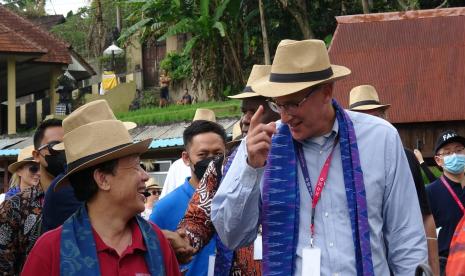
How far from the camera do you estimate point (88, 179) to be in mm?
4312

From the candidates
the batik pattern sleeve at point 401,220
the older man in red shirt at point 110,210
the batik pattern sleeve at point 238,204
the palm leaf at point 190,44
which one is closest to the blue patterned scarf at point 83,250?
the older man in red shirt at point 110,210

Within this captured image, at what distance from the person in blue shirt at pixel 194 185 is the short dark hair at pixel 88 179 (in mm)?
1754

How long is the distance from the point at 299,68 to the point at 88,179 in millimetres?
1163

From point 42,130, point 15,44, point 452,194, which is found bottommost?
point 452,194

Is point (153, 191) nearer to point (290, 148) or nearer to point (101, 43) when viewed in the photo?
point (290, 148)

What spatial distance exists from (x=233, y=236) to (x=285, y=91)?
0.73 metres

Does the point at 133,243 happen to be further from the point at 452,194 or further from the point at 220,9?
the point at 220,9

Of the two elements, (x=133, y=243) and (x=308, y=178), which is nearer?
(x=133, y=243)

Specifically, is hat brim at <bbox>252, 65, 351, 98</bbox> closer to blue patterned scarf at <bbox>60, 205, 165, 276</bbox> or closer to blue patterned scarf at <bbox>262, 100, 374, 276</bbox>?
blue patterned scarf at <bbox>262, 100, 374, 276</bbox>

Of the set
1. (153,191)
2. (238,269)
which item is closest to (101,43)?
(153,191)

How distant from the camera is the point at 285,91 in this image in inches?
178

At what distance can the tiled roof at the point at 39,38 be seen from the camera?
107ft

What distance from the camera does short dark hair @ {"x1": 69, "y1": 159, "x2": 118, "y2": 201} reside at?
429 centimetres

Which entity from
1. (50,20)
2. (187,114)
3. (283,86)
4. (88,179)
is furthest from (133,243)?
(50,20)
